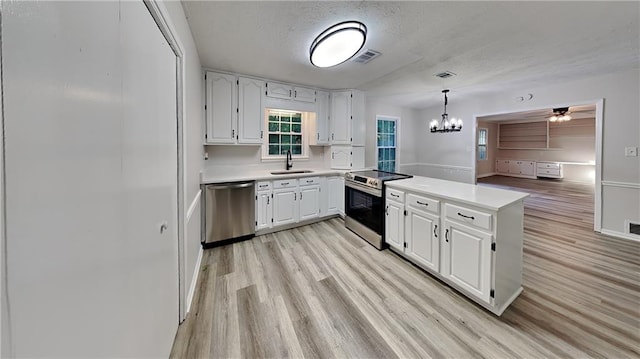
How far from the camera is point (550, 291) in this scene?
2.03m

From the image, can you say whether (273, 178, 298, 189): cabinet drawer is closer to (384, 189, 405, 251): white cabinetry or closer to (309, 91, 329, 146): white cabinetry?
(309, 91, 329, 146): white cabinetry

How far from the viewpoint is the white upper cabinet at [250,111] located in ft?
11.0

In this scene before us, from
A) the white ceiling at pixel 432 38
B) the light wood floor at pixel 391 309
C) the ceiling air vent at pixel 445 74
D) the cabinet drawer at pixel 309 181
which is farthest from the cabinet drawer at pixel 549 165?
the cabinet drawer at pixel 309 181

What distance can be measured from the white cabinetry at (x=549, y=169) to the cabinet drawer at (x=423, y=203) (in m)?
9.78

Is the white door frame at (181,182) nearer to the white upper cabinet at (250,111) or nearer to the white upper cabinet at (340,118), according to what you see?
the white upper cabinet at (250,111)

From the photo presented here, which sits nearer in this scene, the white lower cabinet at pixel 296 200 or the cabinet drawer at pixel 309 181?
the white lower cabinet at pixel 296 200

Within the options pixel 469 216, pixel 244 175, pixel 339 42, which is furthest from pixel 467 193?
pixel 244 175

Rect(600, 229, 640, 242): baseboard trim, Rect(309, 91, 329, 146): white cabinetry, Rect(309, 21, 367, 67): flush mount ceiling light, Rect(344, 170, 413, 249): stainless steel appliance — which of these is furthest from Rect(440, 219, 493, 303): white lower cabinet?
Rect(600, 229, 640, 242): baseboard trim

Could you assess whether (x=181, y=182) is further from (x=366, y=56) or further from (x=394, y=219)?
(x=366, y=56)

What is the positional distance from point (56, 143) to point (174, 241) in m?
1.27

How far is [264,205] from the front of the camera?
3381mm

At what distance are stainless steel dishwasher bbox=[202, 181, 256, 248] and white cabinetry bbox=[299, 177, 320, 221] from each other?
2.63 ft

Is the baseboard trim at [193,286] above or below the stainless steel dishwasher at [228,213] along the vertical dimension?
below

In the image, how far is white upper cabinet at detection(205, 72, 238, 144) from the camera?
10.3 ft
